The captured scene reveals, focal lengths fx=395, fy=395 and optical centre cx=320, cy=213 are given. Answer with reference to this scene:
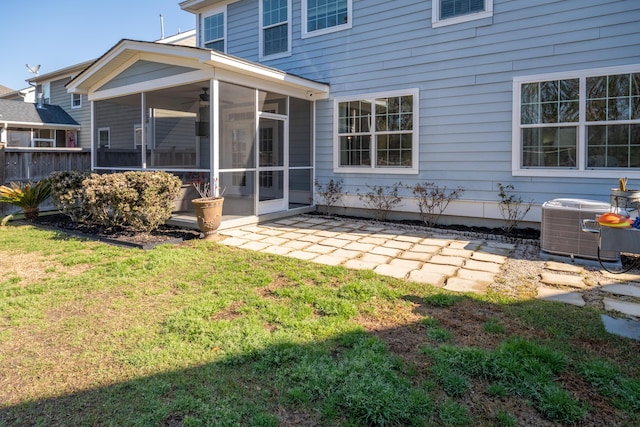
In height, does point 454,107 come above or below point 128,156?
above

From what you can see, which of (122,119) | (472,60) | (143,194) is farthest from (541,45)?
(122,119)

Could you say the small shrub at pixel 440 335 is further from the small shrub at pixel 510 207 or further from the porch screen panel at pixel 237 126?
the porch screen panel at pixel 237 126

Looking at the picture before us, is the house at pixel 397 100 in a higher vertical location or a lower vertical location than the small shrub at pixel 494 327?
higher

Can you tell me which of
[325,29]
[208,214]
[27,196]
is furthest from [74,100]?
[208,214]

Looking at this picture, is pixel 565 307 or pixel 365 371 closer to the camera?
pixel 365 371

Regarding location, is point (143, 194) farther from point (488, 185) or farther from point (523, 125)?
point (523, 125)

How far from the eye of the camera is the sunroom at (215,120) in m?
6.79

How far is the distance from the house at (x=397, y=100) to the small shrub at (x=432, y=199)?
0.16 meters

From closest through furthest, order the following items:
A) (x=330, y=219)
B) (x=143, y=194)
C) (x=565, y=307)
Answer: (x=565, y=307)
(x=143, y=194)
(x=330, y=219)

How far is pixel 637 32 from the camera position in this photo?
560 centimetres

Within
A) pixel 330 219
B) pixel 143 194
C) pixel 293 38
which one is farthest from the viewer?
pixel 293 38

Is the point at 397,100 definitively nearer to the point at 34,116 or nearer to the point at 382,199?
the point at 382,199

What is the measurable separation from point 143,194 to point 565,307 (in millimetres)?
5614

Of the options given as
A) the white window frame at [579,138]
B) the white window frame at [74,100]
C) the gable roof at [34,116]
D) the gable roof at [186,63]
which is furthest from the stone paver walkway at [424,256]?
the white window frame at [74,100]
